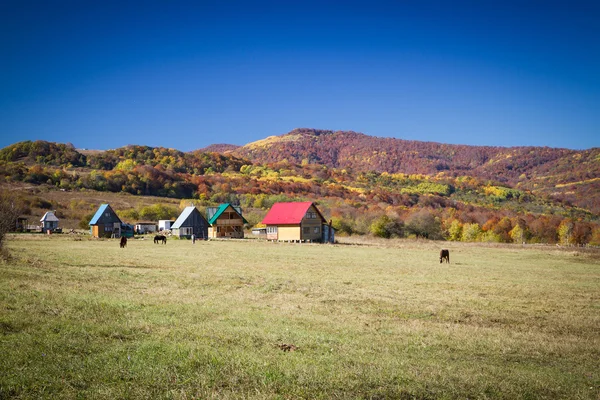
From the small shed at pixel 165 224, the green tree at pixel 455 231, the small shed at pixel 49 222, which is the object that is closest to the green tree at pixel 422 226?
the green tree at pixel 455 231

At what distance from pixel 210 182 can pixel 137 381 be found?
156 meters

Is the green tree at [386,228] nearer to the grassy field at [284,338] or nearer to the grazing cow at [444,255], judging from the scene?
the grazing cow at [444,255]

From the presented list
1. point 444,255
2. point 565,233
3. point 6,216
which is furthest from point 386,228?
point 6,216

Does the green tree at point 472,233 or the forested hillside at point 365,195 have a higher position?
the forested hillside at point 365,195

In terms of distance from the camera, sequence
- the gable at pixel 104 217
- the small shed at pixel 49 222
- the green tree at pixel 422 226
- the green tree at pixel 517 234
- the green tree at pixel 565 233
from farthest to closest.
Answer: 1. the green tree at pixel 517 234
2. the green tree at pixel 565 233
3. the green tree at pixel 422 226
4. the small shed at pixel 49 222
5. the gable at pixel 104 217

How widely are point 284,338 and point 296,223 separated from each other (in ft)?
192

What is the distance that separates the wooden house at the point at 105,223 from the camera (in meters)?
69.9

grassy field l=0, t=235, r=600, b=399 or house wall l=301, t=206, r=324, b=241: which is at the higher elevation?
house wall l=301, t=206, r=324, b=241

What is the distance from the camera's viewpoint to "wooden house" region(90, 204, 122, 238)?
69875 millimetres

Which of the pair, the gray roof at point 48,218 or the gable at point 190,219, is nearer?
the gable at point 190,219

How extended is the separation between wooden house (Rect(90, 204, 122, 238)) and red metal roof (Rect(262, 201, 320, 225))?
23013mm

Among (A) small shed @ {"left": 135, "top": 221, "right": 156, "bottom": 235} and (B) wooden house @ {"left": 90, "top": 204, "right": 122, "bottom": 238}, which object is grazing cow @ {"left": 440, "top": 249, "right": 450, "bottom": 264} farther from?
(A) small shed @ {"left": 135, "top": 221, "right": 156, "bottom": 235}

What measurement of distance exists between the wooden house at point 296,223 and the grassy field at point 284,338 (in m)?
48.0

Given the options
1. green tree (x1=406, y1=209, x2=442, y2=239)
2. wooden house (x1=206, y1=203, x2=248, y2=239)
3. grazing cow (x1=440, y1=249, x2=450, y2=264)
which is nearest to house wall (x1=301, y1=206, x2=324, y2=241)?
wooden house (x1=206, y1=203, x2=248, y2=239)
